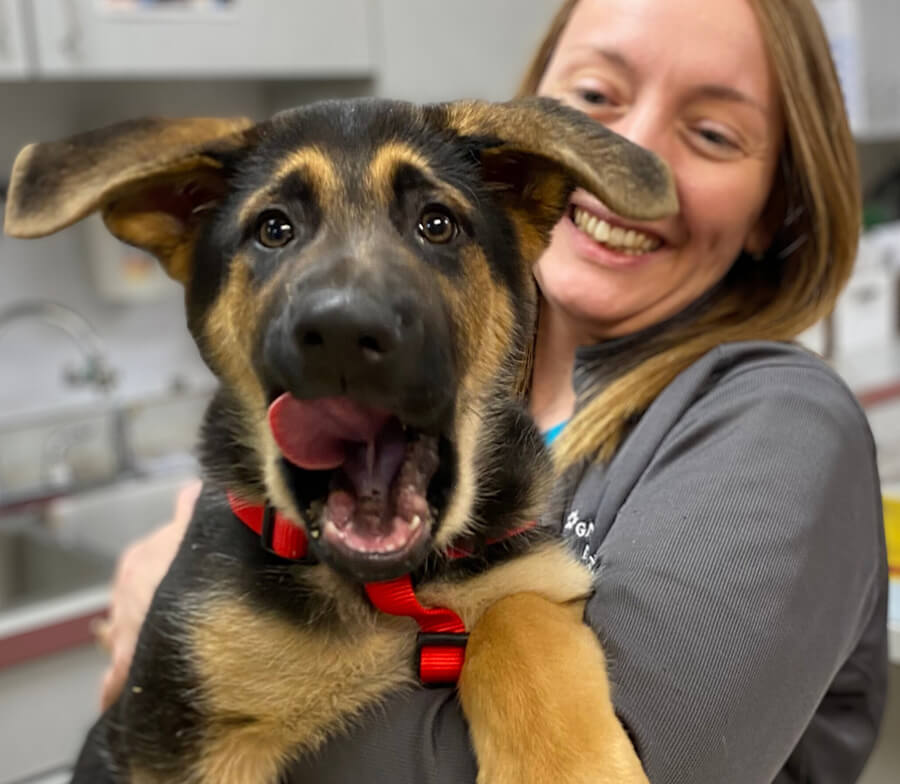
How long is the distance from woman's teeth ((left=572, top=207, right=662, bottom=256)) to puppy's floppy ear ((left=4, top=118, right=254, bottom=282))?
51 cm

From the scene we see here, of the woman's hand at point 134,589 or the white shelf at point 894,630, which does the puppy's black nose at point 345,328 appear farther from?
the white shelf at point 894,630

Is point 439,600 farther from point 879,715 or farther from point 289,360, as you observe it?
point 879,715

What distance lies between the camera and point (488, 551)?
41.8 inches

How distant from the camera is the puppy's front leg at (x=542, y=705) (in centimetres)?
85

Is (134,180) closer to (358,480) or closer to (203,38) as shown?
(358,480)

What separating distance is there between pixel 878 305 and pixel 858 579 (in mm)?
3852

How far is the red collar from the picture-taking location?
964 mm

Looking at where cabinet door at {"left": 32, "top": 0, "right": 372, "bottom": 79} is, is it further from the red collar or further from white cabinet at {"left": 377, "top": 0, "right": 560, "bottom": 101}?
the red collar

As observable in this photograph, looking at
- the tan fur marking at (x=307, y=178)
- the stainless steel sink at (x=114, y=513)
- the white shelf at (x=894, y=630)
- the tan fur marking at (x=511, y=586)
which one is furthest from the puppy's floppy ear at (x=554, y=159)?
the stainless steel sink at (x=114, y=513)

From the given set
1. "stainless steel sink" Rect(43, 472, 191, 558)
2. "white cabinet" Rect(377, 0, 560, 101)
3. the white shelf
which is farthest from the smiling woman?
"white cabinet" Rect(377, 0, 560, 101)

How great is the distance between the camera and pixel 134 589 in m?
1.37

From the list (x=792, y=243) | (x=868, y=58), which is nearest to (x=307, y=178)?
(x=792, y=243)

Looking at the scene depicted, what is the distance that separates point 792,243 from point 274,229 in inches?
31.8

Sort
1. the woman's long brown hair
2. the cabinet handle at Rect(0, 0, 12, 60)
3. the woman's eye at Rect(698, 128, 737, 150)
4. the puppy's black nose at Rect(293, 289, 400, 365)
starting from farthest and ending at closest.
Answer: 1. the cabinet handle at Rect(0, 0, 12, 60)
2. the woman's eye at Rect(698, 128, 737, 150)
3. the woman's long brown hair
4. the puppy's black nose at Rect(293, 289, 400, 365)
